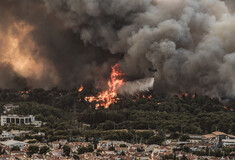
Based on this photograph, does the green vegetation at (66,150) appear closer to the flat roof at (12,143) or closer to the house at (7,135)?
the flat roof at (12,143)

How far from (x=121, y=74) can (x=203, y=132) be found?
14980 millimetres

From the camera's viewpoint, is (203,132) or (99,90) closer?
(203,132)

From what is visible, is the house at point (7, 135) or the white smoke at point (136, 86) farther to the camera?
the white smoke at point (136, 86)

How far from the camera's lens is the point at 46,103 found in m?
56.2

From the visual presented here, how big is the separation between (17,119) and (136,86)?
1154 centimetres

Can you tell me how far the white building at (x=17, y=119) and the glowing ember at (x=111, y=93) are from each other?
23.8 feet

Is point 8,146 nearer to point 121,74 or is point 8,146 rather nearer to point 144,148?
point 144,148

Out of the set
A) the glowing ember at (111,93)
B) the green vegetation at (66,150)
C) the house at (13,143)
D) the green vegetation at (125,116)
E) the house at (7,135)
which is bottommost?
the green vegetation at (66,150)

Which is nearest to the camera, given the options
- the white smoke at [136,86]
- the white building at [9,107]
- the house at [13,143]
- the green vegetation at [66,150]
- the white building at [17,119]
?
the green vegetation at [66,150]

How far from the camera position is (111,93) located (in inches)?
2135

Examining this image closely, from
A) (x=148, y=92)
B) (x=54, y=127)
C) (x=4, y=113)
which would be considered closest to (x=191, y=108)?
(x=148, y=92)

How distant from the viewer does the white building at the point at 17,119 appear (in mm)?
47719

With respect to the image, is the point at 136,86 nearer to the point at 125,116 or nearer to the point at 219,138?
the point at 125,116

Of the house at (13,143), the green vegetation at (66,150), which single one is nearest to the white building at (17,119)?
the house at (13,143)
